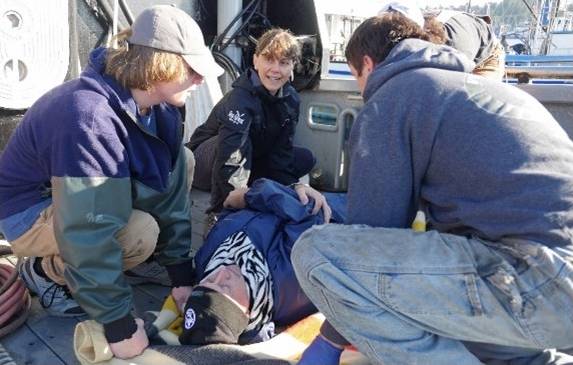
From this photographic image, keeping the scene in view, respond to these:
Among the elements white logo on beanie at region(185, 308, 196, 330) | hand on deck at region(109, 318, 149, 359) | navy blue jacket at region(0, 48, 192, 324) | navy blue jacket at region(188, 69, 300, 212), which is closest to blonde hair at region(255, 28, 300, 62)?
navy blue jacket at region(188, 69, 300, 212)

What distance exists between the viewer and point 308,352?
5.84ft

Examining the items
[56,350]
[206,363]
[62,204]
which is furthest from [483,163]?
[56,350]

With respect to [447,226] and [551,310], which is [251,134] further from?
[551,310]

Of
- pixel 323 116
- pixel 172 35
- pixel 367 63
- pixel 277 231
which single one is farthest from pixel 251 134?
pixel 367 63

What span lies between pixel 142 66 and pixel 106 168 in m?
0.36

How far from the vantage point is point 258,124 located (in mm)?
3191

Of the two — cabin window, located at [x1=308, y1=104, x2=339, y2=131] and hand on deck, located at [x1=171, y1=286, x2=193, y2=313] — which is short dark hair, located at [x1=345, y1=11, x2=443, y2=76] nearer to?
hand on deck, located at [x1=171, y1=286, x2=193, y2=313]

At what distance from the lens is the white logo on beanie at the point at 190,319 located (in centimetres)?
193

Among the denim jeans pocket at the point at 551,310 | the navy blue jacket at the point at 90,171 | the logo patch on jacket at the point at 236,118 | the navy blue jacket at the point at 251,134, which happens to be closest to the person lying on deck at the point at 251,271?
the navy blue jacket at the point at 90,171

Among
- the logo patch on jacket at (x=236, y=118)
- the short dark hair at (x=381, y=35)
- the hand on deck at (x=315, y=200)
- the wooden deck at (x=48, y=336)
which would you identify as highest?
the short dark hair at (x=381, y=35)

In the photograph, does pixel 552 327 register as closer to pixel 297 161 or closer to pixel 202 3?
pixel 297 161

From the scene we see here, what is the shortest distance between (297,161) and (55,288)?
1998mm

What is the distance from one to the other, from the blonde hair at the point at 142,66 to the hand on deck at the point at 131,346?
2.72 feet

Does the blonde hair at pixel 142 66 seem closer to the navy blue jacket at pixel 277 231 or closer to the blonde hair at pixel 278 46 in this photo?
the navy blue jacket at pixel 277 231
